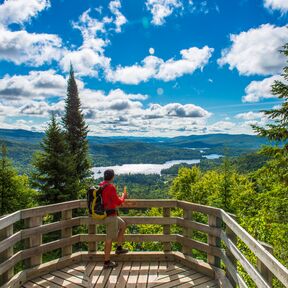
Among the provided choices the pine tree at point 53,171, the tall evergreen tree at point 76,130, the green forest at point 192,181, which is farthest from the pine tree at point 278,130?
the tall evergreen tree at point 76,130

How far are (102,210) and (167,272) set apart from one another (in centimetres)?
179

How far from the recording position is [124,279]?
18.6 ft

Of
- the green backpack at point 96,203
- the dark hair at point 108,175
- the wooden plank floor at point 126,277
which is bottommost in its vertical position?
the wooden plank floor at point 126,277

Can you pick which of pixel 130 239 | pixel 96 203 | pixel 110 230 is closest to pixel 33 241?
pixel 96 203

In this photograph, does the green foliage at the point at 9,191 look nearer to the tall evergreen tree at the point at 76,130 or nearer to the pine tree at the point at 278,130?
the tall evergreen tree at the point at 76,130

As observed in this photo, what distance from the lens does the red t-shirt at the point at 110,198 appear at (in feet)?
19.5

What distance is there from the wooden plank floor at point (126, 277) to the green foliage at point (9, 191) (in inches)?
657

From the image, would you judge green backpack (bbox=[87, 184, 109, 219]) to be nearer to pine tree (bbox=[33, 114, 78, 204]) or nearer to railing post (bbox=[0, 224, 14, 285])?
railing post (bbox=[0, 224, 14, 285])

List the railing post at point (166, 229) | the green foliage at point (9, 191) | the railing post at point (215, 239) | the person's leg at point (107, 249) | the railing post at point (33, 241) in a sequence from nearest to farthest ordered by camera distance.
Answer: the railing post at point (33, 241), the railing post at point (215, 239), the person's leg at point (107, 249), the railing post at point (166, 229), the green foliage at point (9, 191)

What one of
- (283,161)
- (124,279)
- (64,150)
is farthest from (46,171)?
(124,279)

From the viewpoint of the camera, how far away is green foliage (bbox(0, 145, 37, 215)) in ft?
74.5

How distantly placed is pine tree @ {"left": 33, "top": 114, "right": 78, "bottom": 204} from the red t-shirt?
50.7 ft

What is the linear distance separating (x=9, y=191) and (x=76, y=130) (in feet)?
43.5

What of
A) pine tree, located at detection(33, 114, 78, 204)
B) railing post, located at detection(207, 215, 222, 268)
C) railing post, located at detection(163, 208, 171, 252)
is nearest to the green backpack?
railing post, located at detection(163, 208, 171, 252)
